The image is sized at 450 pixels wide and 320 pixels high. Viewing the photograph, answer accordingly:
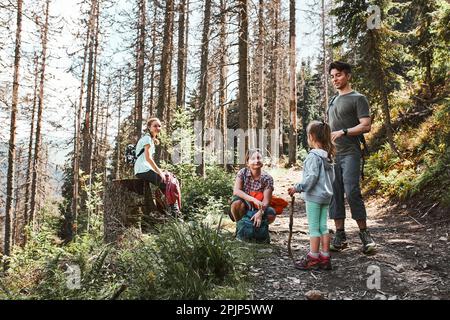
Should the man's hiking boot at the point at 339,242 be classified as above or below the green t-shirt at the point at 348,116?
below

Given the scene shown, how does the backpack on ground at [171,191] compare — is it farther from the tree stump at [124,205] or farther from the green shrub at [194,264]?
the green shrub at [194,264]

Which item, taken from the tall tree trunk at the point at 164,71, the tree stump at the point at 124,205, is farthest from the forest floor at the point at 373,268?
the tall tree trunk at the point at 164,71

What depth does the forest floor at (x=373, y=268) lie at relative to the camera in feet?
12.6

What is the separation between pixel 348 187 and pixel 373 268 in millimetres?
1069

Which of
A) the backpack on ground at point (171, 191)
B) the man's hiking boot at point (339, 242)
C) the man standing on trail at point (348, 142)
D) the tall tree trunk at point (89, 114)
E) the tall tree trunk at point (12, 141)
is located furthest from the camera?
the tall tree trunk at point (89, 114)

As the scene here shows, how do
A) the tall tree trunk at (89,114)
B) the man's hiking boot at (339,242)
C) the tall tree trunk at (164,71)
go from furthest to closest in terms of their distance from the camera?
1. the tall tree trunk at (89,114)
2. the tall tree trunk at (164,71)
3. the man's hiking boot at (339,242)

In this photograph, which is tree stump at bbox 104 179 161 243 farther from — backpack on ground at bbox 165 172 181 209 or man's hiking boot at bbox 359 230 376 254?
man's hiking boot at bbox 359 230 376 254

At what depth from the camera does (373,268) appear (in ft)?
14.3

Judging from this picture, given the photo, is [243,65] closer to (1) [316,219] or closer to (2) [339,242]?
(2) [339,242]

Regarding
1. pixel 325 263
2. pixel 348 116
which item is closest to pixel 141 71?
pixel 348 116

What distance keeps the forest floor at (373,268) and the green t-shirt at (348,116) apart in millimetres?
1422

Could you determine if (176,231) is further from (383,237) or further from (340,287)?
(383,237)

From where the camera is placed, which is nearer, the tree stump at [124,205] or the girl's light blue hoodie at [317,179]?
the girl's light blue hoodie at [317,179]
